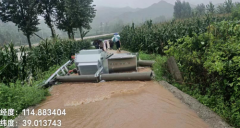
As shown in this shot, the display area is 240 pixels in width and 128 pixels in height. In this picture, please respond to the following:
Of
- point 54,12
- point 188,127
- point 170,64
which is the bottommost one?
point 188,127

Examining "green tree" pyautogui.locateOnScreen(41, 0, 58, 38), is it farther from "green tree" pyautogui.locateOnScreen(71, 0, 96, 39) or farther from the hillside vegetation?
the hillside vegetation

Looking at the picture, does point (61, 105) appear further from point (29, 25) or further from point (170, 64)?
point (29, 25)

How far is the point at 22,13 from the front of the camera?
25.8 meters

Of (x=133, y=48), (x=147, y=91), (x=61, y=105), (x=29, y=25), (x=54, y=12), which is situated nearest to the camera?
(x=61, y=105)

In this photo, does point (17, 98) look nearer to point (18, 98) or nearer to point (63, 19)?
point (18, 98)

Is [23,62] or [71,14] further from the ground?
[71,14]

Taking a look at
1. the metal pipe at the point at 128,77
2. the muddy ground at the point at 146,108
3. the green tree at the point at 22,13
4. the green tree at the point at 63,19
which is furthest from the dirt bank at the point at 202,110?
the green tree at the point at 22,13

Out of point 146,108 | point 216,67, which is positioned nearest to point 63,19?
point 146,108

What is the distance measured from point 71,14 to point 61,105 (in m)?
20.3

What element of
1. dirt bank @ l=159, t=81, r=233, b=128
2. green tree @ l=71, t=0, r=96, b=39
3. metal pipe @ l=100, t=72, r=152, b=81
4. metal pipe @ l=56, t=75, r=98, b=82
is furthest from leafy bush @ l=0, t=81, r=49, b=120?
green tree @ l=71, t=0, r=96, b=39

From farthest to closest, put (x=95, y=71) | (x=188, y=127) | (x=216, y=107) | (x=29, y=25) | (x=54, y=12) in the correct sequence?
(x=54, y=12), (x=29, y=25), (x=95, y=71), (x=216, y=107), (x=188, y=127)

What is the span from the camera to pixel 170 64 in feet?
22.7

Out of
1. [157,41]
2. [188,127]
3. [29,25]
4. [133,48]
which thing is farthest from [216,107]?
[29,25]

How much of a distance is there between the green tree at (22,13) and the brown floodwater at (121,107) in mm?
21833
